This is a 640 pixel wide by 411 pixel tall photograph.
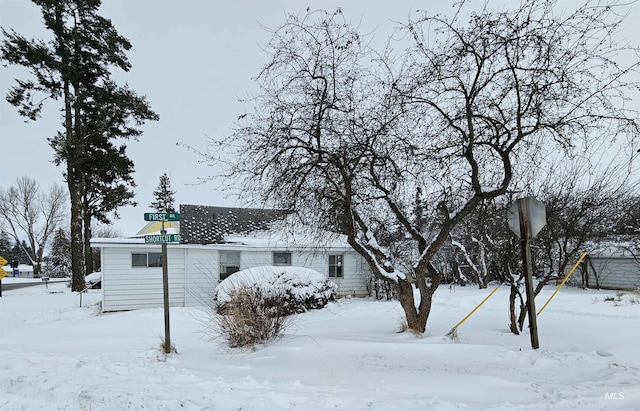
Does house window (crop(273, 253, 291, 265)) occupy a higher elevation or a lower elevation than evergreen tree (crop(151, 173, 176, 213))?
lower

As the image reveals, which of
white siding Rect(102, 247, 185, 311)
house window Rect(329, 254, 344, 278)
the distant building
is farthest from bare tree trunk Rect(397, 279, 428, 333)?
the distant building

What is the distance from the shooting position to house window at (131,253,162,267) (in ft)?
51.0

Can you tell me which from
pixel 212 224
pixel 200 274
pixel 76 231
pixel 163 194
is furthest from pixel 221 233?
pixel 163 194

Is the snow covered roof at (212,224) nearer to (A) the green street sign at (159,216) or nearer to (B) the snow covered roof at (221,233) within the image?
(B) the snow covered roof at (221,233)

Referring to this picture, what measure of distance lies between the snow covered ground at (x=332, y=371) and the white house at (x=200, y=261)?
615 cm

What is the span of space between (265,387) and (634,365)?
4765 mm

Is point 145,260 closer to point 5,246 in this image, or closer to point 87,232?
point 87,232

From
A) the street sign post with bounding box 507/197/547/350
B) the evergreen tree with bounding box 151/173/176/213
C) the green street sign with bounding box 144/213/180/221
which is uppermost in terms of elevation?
the evergreen tree with bounding box 151/173/176/213

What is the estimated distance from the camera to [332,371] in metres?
5.14

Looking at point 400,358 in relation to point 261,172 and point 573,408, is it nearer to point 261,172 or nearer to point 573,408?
point 573,408

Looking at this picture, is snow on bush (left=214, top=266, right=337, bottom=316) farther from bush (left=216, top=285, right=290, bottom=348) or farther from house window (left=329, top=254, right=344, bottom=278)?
bush (left=216, top=285, right=290, bottom=348)

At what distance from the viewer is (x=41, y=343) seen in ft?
25.2

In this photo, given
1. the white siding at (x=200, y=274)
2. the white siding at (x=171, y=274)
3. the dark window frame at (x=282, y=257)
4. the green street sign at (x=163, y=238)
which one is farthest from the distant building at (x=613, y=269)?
the green street sign at (x=163, y=238)

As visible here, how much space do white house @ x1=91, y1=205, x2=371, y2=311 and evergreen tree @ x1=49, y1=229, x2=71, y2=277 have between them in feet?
120
